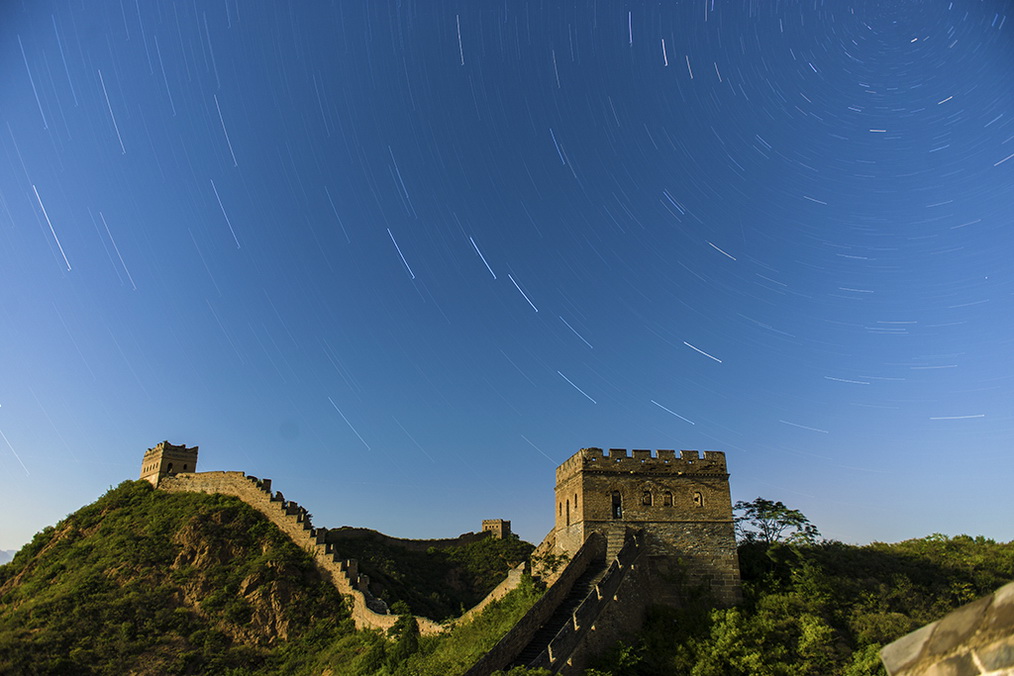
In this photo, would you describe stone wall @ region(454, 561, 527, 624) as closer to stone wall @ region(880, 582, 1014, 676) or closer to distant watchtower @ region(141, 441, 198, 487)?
stone wall @ region(880, 582, 1014, 676)

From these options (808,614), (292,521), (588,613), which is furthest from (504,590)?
(292,521)

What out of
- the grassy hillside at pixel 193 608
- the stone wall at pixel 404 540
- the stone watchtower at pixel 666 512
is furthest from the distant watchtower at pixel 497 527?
the stone watchtower at pixel 666 512

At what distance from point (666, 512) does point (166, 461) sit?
48.0 m

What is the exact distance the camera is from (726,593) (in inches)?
1135

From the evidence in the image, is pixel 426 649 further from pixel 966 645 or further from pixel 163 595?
pixel 966 645

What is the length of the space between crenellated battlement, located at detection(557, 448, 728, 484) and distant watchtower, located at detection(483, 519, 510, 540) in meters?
35.9

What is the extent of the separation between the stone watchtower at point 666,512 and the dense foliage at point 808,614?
1.38m

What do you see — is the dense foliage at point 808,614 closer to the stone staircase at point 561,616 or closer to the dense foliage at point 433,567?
the stone staircase at point 561,616

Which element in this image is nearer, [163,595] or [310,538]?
Answer: [163,595]

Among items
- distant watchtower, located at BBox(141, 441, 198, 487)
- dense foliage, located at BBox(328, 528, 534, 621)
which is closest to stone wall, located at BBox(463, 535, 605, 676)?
dense foliage, located at BBox(328, 528, 534, 621)

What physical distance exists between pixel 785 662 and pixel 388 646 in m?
19.2

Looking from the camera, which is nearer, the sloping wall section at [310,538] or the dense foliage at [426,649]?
the dense foliage at [426,649]

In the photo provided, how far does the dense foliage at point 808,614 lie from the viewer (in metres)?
24.6

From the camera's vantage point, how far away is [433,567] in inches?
2224
